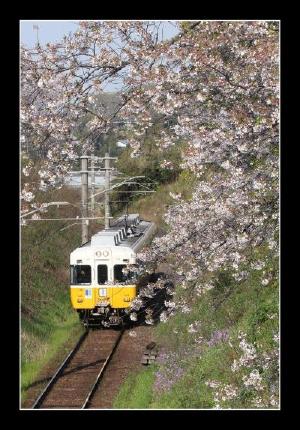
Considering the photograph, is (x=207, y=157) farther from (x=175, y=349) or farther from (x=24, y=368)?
(x=24, y=368)

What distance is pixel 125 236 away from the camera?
58.9 ft

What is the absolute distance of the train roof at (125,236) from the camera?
1612 cm

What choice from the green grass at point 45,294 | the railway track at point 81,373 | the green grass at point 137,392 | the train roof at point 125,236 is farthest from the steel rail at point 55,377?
the train roof at point 125,236

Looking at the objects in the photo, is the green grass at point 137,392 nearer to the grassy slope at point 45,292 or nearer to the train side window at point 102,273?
the grassy slope at point 45,292

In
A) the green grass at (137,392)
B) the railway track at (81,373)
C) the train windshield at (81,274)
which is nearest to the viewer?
the green grass at (137,392)

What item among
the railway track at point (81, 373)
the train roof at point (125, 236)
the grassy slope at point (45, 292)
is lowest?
the railway track at point (81, 373)

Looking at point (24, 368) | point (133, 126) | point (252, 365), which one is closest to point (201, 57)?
point (133, 126)

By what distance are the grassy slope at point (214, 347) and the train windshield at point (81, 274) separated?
2.83 meters

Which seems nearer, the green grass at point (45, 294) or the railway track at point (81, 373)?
the railway track at point (81, 373)

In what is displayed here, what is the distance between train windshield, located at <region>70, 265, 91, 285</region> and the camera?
1600cm

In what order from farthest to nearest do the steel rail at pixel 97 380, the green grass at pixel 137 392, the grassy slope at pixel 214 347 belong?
the steel rail at pixel 97 380 < the green grass at pixel 137 392 < the grassy slope at pixel 214 347

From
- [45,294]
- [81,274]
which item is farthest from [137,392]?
[45,294]

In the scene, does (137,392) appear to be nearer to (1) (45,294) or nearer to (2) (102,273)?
(2) (102,273)

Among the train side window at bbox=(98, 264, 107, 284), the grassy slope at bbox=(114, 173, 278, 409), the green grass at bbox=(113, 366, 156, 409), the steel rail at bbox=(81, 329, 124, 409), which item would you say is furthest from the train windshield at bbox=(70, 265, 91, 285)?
the green grass at bbox=(113, 366, 156, 409)
